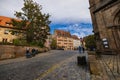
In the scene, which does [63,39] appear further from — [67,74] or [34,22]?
[67,74]

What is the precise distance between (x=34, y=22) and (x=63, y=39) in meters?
63.3

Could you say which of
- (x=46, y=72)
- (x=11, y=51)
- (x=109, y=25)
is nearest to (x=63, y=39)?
(x=11, y=51)

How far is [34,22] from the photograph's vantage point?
106 feet

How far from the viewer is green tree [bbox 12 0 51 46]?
31370mm

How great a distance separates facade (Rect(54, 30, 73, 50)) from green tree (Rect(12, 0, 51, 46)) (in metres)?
55.1

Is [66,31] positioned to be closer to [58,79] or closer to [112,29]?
[112,29]

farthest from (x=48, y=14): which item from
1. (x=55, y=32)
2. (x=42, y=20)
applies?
(x=55, y=32)

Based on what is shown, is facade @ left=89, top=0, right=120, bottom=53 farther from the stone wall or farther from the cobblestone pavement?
the stone wall

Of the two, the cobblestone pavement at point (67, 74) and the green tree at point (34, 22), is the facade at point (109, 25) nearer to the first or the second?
the cobblestone pavement at point (67, 74)

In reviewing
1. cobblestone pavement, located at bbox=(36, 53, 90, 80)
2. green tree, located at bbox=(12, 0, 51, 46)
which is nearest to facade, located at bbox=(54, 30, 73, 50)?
green tree, located at bbox=(12, 0, 51, 46)

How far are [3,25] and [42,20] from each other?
49.6 ft

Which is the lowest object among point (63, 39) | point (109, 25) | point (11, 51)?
point (11, 51)

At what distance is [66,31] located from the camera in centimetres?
10206

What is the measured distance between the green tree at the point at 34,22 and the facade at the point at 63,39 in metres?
55.1
